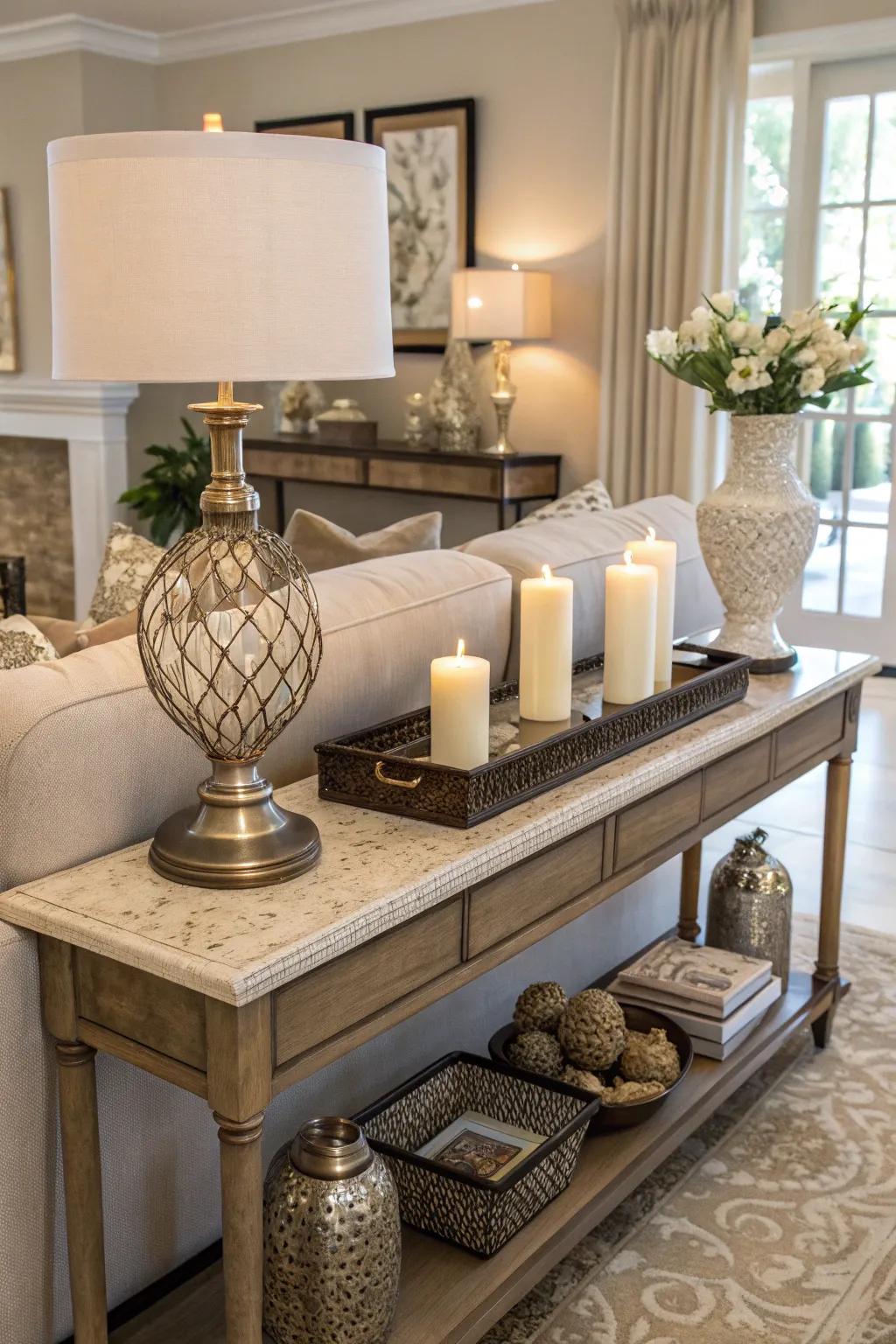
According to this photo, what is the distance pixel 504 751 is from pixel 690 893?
117 cm

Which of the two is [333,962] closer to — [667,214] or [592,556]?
[592,556]

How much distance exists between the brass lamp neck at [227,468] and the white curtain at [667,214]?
3.76m

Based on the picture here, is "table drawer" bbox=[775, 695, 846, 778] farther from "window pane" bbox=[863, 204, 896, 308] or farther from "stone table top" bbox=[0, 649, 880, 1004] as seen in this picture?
"window pane" bbox=[863, 204, 896, 308]

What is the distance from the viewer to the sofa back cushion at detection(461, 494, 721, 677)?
2.24 m

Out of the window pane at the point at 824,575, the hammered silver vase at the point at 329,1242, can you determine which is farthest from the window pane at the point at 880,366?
the hammered silver vase at the point at 329,1242

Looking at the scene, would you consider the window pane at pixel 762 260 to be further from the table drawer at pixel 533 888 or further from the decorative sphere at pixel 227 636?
the decorative sphere at pixel 227 636

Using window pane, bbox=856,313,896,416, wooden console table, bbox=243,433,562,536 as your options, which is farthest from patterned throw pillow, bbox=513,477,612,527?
window pane, bbox=856,313,896,416

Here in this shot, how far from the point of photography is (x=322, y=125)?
611 centimetres

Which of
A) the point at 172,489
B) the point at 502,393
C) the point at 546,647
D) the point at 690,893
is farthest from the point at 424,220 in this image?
the point at 546,647

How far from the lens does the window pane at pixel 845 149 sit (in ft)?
16.4

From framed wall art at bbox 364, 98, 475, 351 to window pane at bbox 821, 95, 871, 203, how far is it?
1.47m

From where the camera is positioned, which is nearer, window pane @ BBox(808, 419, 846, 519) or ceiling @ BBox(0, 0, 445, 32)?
window pane @ BBox(808, 419, 846, 519)

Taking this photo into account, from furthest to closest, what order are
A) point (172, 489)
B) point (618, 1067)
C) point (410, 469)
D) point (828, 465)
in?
point (172, 489) < point (410, 469) < point (828, 465) < point (618, 1067)

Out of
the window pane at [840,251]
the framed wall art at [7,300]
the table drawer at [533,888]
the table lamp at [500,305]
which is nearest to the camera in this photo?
the table drawer at [533,888]
